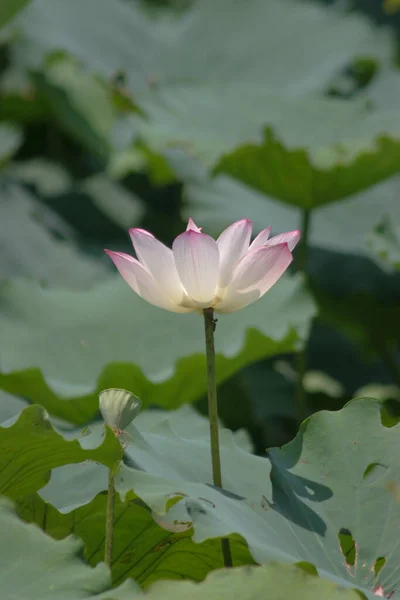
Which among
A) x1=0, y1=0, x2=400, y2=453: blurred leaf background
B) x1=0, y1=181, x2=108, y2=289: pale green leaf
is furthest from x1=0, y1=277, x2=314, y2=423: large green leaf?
x1=0, y1=181, x2=108, y2=289: pale green leaf

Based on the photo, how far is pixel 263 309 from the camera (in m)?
1.98

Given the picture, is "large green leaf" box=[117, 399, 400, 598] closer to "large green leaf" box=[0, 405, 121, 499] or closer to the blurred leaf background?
"large green leaf" box=[0, 405, 121, 499]

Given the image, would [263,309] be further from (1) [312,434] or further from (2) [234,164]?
(1) [312,434]

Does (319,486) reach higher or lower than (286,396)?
higher

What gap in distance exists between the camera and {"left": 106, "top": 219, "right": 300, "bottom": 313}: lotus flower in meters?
0.90

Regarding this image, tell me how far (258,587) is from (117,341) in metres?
1.24

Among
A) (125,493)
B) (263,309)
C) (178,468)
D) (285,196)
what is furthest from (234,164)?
(125,493)

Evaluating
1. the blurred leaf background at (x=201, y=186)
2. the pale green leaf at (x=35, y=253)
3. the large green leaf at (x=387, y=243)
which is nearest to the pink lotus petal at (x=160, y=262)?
the blurred leaf background at (x=201, y=186)

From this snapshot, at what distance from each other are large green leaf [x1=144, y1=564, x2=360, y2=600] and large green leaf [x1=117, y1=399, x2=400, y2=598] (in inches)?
4.2

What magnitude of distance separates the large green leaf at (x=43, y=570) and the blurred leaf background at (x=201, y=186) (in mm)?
613

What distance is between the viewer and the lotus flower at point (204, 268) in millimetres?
902

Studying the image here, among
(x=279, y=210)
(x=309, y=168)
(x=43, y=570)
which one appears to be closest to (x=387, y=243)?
(x=309, y=168)

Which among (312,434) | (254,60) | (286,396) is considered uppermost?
(254,60)

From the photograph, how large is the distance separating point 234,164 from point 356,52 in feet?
5.17
